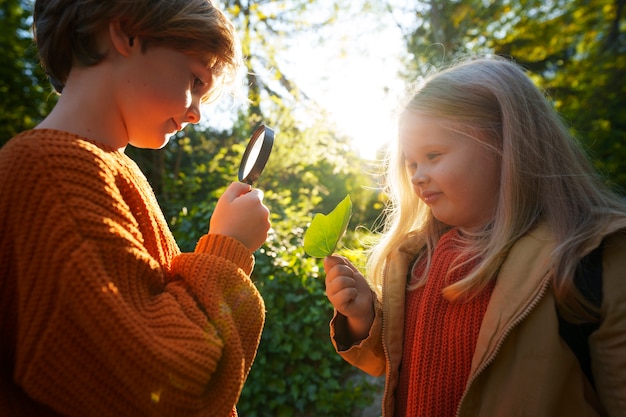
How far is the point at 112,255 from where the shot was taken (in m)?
1.01

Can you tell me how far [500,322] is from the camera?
4.80ft

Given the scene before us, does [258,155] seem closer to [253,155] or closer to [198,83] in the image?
[253,155]

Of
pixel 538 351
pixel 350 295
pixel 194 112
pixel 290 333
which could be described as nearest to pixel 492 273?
pixel 538 351

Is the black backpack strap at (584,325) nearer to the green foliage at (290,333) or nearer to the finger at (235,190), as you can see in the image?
the finger at (235,190)

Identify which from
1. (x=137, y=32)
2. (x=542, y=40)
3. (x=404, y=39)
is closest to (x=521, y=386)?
(x=137, y=32)

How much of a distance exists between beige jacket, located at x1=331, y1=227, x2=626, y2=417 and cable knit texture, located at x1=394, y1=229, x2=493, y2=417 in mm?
117

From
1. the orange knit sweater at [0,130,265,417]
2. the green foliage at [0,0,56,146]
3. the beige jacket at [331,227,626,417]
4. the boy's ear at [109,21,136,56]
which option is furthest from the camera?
the green foliage at [0,0,56,146]

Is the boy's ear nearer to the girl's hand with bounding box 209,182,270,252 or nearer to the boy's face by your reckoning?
the boy's face

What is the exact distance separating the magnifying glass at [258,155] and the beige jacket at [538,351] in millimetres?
892

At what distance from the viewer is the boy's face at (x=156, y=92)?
1.27 meters

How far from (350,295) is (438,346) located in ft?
1.21

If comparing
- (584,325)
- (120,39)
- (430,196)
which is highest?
(120,39)

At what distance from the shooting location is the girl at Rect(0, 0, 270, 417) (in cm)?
96

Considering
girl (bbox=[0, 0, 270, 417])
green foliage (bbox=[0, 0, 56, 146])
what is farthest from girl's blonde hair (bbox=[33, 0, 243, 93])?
green foliage (bbox=[0, 0, 56, 146])
